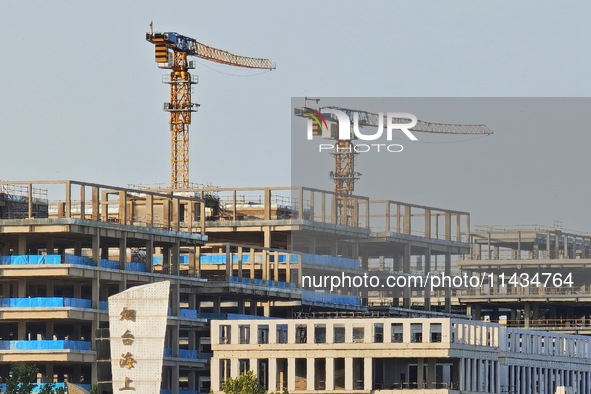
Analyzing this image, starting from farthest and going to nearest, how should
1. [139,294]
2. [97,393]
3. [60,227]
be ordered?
[60,227] → [97,393] → [139,294]

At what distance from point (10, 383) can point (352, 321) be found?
3623 centimetres

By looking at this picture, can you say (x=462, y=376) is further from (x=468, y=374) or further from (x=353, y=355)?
(x=353, y=355)

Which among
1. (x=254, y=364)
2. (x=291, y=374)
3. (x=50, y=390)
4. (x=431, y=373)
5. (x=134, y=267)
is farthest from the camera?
(x=134, y=267)

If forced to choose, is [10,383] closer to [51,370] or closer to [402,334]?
[51,370]

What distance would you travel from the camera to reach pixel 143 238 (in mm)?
199625

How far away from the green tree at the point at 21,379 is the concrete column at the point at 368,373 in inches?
1270

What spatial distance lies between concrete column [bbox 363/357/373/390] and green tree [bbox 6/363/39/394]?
3227 cm

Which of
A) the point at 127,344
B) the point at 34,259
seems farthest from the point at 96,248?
the point at 127,344

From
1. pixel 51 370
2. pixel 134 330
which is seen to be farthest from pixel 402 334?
pixel 134 330

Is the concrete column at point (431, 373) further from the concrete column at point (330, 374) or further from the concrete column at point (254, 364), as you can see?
the concrete column at point (254, 364)

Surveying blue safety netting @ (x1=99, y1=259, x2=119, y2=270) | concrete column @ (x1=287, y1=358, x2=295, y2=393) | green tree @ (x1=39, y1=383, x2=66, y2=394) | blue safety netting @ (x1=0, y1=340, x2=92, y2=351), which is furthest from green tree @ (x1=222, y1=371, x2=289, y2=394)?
blue safety netting @ (x1=99, y1=259, x2=119, y2=270)

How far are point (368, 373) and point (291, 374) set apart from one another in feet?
24.9

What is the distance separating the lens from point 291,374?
194m

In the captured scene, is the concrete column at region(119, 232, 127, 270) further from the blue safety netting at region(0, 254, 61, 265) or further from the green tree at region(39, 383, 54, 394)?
the green tree at region(39, 383, 54, 394)
